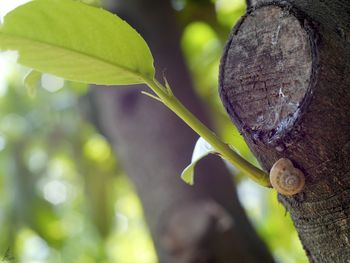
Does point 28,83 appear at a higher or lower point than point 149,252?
higher

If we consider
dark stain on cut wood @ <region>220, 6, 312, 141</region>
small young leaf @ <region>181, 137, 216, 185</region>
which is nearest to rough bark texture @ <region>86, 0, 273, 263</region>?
small young leaf @ <region>181, 137, 216, 185</region>

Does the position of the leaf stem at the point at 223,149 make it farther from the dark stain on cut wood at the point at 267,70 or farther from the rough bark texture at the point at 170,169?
the rough bark texture at the point at 170,169

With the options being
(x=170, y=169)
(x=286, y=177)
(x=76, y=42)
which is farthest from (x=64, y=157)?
(x=286, y=177)

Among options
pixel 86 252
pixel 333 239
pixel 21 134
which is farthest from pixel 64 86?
pixel 333 239

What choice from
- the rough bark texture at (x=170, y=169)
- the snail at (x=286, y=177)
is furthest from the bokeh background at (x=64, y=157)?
the snail at (x=286, y=177)

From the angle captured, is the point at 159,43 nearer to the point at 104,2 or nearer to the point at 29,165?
the point at 104,2
